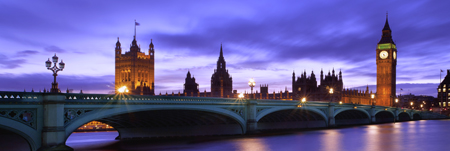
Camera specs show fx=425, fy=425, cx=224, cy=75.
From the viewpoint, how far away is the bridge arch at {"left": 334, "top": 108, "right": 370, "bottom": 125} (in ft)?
→ 308

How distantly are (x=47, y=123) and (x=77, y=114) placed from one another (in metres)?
2.95

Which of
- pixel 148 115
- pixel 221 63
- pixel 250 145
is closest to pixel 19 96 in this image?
pixel 148 115

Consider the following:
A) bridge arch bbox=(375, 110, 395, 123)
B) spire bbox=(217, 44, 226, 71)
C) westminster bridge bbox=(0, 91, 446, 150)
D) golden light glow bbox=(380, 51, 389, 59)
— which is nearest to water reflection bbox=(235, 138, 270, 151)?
westminster bridge bbox=(0, 91, 446, 150)

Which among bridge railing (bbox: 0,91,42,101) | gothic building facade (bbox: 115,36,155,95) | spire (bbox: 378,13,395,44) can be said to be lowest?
bridge railing (bbox: 0,91,42,101)

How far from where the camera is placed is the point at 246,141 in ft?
149

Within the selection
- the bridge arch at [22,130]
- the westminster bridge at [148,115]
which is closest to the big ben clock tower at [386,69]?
the westminster bridge at [148,115]

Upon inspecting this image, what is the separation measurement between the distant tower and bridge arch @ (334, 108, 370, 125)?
7328cm

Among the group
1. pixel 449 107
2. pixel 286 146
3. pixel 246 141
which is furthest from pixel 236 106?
pixel 449 107

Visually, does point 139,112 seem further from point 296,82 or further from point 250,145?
point 296,82

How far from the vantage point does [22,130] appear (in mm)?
27078

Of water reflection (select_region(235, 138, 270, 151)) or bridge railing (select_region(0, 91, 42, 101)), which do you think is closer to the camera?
bridge railing (select_region(0, 91, 42, 101))

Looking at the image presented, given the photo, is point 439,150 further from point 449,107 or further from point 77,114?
point 449,107

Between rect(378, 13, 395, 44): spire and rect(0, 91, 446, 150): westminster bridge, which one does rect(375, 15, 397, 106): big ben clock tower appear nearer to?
rect(378, 13, 395, 44): spire

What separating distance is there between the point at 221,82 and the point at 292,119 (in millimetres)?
97960
